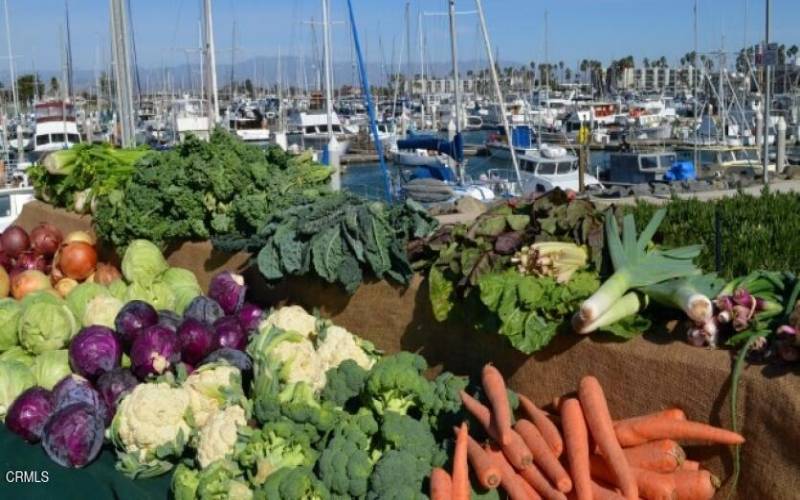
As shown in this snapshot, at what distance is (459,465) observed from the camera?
3.71m

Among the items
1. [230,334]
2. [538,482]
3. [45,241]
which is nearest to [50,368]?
[230,334]

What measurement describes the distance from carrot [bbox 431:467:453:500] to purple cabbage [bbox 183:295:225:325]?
2499 mm

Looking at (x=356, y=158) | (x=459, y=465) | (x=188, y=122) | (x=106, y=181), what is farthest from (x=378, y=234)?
(x=356, y=158)

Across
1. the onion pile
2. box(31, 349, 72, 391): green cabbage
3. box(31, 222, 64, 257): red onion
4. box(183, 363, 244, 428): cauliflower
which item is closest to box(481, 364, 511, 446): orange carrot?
box(183, 363, 244, 428): cauliflower

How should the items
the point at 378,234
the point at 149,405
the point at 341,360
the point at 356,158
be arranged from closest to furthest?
1. the point at 149,405
2. the point at 341,360
3. the point at 378,234
4. the point at 356,158

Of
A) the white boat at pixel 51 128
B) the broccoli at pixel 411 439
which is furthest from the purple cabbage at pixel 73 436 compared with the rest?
the white boat at pixel 51 128

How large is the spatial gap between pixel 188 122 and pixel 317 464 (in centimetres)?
3960

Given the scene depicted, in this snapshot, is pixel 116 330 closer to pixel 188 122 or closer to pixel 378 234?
pixel 378 234

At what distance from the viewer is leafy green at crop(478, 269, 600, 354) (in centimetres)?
422

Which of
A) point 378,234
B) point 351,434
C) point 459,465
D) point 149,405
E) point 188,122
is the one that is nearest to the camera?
point 459,465

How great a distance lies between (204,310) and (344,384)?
1.63 metres

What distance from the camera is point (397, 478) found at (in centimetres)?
368

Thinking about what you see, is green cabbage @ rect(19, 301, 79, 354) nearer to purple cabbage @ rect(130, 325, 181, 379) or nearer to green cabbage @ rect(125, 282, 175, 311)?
green cabbage @ rect(125, 282, 175, 311)

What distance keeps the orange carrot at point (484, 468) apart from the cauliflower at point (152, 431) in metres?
1.72
